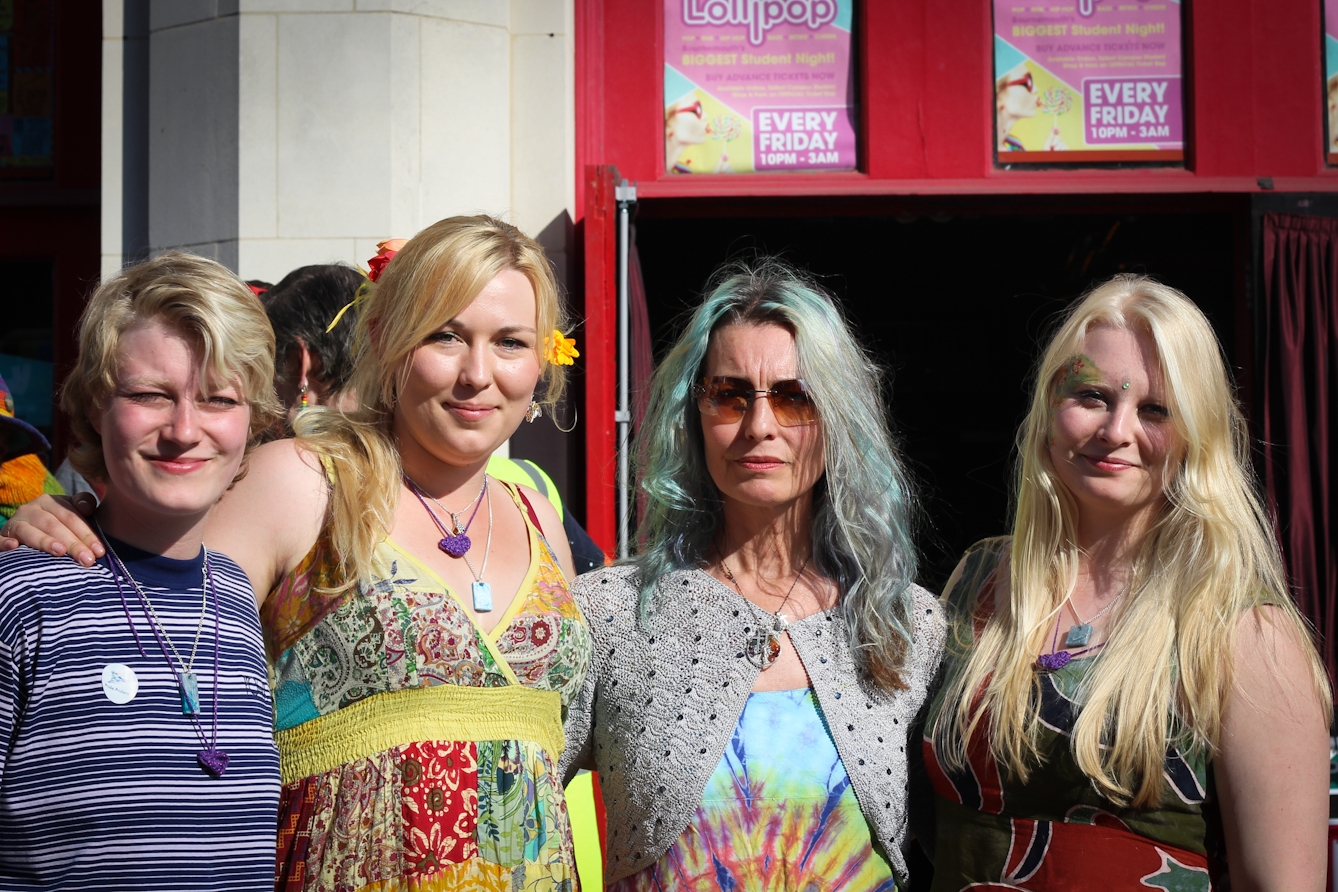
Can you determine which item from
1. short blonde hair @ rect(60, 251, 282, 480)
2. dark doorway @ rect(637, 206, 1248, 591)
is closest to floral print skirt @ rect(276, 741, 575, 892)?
short blonde hair @ rect(60, 251, 282, 480)

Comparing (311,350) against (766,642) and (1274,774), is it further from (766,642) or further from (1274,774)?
(1274,774)

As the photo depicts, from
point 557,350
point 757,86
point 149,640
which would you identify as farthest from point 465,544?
point 757,86

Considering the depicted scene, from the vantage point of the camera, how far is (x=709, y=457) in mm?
2377

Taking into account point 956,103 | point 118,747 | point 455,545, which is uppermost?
point 956,103

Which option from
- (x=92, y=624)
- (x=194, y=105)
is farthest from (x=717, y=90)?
(x=92, y=624)

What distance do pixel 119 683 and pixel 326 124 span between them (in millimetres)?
3031

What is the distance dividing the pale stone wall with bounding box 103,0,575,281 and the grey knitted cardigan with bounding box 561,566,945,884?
7.71 feet

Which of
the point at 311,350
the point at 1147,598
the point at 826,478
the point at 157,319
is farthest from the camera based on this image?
the point at 311,350

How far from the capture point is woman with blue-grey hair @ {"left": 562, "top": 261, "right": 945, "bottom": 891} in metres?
2.12

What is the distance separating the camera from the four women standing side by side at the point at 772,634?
1.97 meters

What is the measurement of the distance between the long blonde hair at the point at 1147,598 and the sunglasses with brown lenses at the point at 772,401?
19.3 inches

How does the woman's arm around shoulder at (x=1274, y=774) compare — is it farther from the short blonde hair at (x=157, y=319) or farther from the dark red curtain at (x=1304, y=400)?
the dark red curtain at (x=1304, y=400)

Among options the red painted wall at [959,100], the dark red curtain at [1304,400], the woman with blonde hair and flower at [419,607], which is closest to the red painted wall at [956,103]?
the red painted wall at [959,100]

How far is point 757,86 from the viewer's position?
4.83m
